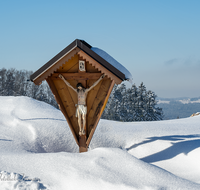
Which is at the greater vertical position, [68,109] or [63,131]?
[68,109]

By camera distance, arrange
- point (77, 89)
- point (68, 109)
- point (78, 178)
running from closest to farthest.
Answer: point (78, 178) → point (77, 89) → point (68, 109)

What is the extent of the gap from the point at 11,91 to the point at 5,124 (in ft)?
97.3

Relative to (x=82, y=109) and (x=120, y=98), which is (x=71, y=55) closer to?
(x=82, y=109)

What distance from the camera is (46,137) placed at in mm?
7141

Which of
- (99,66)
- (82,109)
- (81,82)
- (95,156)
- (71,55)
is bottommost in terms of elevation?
(95,156)

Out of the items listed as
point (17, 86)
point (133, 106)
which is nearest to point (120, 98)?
point (133, 106)

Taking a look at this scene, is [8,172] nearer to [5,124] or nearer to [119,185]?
[119,185]

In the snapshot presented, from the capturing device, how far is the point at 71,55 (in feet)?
17.6

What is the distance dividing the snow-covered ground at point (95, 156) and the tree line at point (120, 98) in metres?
20.1

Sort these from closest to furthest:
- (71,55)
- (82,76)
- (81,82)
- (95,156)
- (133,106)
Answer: (95,156), (71,55), (82,76), (81,82), (133,106)

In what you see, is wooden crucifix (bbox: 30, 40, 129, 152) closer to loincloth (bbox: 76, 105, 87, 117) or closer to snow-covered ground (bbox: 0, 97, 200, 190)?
loincloth (bbox: 76, 105, 87, 117)

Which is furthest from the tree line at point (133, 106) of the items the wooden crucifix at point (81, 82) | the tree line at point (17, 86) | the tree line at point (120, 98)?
the wooden crucifix at point (81, 82)

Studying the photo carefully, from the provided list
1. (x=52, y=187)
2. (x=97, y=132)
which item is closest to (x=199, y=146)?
(x=97, y=132)

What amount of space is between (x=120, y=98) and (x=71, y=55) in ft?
93.9
